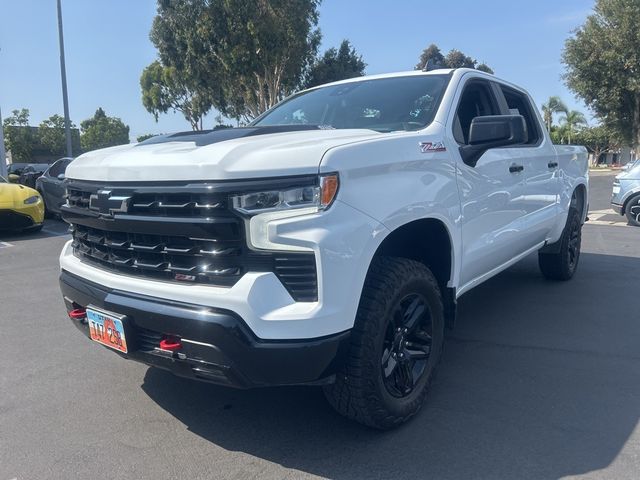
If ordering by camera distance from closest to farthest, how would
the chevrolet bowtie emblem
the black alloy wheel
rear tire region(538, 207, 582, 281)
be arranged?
the chevrolet bowtie emblem → the black alloy wheel → rear tire region(538, 207, 582, 281)

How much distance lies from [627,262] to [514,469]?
5.56 meters

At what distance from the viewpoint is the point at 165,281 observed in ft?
8.11

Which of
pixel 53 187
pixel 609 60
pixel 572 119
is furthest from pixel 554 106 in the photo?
pixel 53 187

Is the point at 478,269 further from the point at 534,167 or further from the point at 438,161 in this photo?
the point at 534,167

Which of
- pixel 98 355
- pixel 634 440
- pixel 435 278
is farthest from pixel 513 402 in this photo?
pixel 98 355

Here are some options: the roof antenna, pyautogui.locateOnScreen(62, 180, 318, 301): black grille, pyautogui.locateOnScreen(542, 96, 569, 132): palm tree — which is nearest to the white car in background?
the roof antenna

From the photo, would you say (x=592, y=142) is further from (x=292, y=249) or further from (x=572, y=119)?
(x=292, y=249)

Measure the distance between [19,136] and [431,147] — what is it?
50.3 m

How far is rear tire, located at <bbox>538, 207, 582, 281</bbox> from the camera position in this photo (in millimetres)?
5664

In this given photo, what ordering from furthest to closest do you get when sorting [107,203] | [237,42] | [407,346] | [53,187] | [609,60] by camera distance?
[609,60], [237,42], [53,187], [407,346], [107,203]

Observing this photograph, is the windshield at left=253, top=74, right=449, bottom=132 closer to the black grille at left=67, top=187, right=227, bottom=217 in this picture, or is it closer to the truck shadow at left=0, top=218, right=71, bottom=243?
the black grille at left=67, top=187, right=227, bottom=217

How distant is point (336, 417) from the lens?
116 inches

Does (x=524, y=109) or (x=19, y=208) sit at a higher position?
(x=524, y=109)

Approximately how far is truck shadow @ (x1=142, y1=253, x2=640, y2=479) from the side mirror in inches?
54.8
